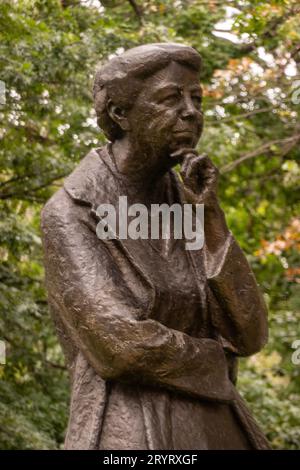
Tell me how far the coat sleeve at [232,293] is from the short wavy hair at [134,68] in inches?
26.3

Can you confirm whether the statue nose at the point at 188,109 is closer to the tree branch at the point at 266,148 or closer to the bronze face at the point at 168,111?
the bronze face at the point at 168,111

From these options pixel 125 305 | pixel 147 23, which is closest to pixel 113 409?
pixel 125 305

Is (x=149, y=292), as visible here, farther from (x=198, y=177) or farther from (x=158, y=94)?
(x=158, y=94)

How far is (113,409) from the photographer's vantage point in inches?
188

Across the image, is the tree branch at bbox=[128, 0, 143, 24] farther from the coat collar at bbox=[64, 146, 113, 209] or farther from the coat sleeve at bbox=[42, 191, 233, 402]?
the coat sleeve at bbox=[42, 191, 233, 402]

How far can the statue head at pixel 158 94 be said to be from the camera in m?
4.99

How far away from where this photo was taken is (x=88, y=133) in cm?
1013

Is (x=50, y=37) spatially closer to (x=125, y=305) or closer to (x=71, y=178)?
(x=71, y=178)

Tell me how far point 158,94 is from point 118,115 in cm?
24

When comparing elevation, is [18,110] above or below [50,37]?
below

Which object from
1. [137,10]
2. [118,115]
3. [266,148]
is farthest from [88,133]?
[118,115]

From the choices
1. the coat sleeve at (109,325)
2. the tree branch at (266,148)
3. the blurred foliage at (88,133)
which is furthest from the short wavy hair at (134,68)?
the tree branch at (266,148)

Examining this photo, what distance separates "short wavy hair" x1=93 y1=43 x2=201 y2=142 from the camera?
502 cm
